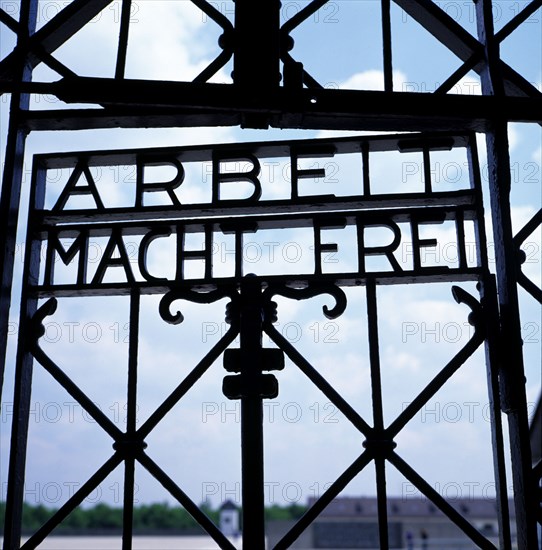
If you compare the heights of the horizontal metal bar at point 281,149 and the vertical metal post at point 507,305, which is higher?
the horizontal metal bar at point 281,149

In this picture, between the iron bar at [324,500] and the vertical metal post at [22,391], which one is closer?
the iron bar at [324,500]

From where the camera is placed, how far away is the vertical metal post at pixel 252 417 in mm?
3400

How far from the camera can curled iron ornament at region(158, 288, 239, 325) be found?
12.3 feet

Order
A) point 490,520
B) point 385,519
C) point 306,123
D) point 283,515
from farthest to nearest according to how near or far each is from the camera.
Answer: point 283,515, point 490,520, point 306,123, point 385,519

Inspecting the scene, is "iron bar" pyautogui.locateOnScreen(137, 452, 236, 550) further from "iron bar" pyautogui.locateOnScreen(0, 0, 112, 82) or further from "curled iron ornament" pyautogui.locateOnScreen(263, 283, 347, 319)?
"iron bar" pyautogui.locateOnScreen(0, 0, 112, 82)

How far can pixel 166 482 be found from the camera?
11.3 ft

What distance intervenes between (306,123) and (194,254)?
930 millimetres

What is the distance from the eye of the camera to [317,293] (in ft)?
12.1

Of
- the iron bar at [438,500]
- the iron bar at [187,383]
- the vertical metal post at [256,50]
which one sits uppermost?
the vertical metal post at [256,50]

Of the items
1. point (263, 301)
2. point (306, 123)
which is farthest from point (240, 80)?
point (263, 301)

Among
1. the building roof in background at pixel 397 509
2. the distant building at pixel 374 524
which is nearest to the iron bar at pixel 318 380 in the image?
the distant building at pixel 374 524

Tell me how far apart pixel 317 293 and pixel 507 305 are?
0.94 meters

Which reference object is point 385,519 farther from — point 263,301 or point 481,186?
point 481,186

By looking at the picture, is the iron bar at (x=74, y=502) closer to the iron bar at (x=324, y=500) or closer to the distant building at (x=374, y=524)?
the iron bar at (x=324, y=500)
